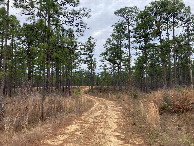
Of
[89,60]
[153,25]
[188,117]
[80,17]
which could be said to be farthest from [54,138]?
[89,60]

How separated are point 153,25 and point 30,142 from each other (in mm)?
23410

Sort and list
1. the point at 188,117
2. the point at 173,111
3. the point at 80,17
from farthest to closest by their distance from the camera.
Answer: the point at 80,17 < the point at 173,111 < the point at 188,117

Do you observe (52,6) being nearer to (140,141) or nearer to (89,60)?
(140,141)

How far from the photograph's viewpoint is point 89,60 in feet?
112

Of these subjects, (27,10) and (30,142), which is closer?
(30,142)

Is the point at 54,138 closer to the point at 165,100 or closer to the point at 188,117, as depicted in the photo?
the point at 188,117

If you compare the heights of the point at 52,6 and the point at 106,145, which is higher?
the point at 52,6

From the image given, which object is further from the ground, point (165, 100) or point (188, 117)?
point (165, 100)

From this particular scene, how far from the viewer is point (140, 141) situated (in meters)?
4.98

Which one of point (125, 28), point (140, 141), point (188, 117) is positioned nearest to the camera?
point (140, 141)

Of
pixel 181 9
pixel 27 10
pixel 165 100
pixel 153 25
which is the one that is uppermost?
pixel 181 9

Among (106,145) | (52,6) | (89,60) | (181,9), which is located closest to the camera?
(106,145)

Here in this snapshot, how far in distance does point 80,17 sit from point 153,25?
16.0 meters

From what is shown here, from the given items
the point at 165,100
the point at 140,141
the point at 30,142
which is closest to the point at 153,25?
the point at 165,100
